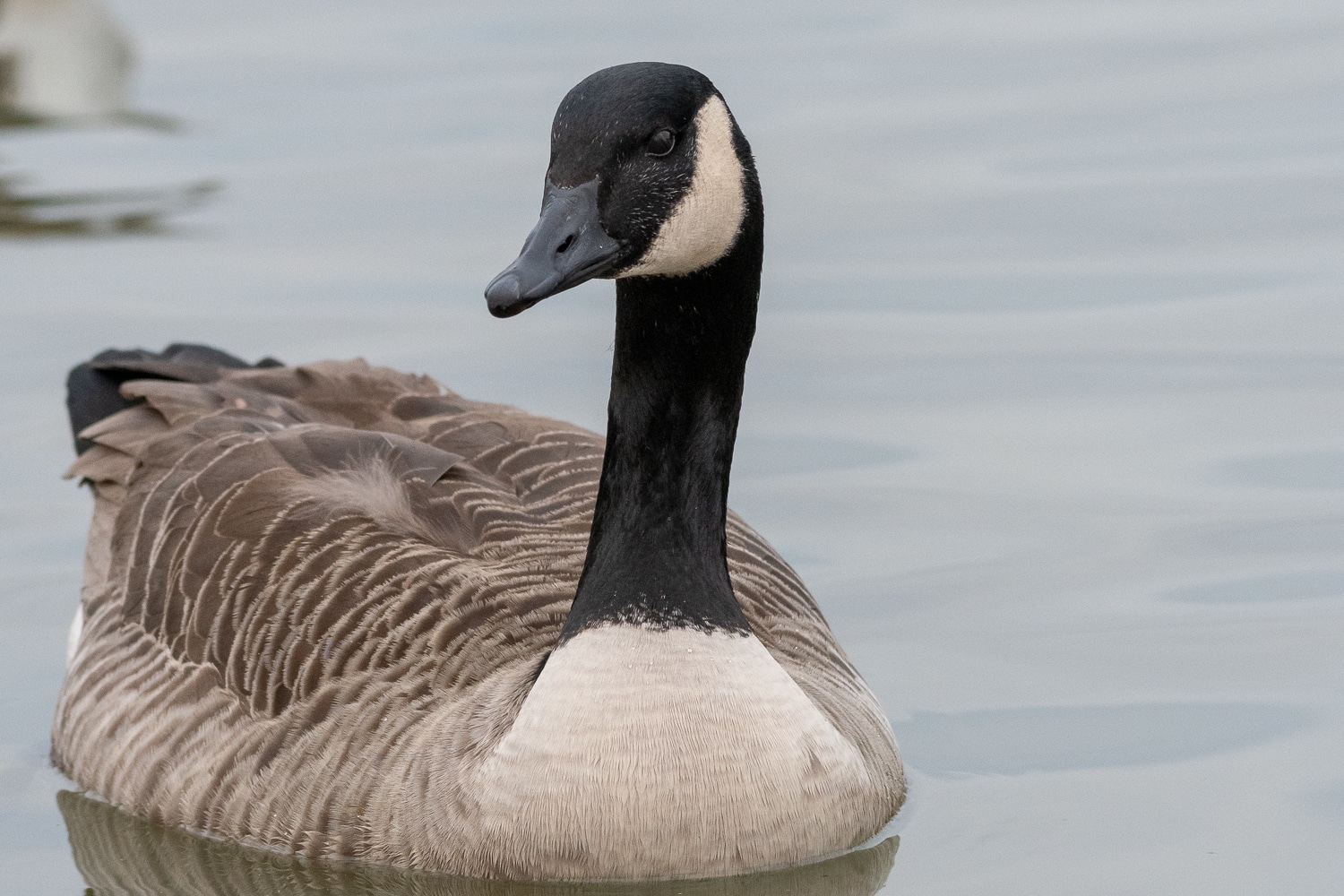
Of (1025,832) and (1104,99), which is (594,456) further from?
(1104,99)

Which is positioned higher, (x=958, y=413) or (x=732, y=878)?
(x=958, y=413)

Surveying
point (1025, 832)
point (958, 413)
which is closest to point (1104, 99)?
point (958, 413)

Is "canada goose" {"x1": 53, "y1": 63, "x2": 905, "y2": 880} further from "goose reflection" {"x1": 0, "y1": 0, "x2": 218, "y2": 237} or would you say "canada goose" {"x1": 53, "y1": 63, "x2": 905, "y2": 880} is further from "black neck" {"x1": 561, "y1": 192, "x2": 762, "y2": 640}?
"goose reflection" {"x1": 0, "y1": 0, "x2": 218, "y2": 237}

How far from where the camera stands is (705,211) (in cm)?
621

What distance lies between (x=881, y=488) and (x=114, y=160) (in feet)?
22.5

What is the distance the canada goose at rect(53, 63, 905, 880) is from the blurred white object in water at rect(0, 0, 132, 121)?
913 cm

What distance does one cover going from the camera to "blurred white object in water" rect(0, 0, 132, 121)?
16.4m

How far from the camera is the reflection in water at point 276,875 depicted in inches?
256

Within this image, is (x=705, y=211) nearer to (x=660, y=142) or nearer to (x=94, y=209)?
(x=660, y=142)

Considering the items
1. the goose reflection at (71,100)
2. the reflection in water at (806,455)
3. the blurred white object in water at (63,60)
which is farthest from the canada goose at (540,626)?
the blurred white object in water at (63,60)

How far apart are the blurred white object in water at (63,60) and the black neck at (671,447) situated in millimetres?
10203

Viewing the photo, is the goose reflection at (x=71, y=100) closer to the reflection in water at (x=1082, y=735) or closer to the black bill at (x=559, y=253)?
the reflection in water at (x=1082, y=735)

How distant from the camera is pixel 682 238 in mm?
6180

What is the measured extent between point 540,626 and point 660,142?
1640 millimetres
